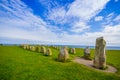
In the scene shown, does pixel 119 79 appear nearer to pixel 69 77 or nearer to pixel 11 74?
pixel 69 77

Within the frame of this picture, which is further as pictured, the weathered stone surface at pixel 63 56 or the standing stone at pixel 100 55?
the weathered stone surface at pixel 63 56

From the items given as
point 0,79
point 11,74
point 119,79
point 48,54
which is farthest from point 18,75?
point 48,54

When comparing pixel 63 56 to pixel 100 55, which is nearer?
pixel 100 55

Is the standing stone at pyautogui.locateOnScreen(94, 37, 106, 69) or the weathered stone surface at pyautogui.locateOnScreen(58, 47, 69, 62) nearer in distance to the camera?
the standing stone at pyautogui.locateOnScreen(94, 37, 106, 69)

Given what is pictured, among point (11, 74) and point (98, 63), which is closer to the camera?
point (11, 74)

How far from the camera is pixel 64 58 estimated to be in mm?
22938

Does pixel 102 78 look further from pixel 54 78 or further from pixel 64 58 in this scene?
pixel 64 58

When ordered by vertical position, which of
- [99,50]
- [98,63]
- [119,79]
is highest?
[99,50]

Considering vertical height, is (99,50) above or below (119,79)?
above

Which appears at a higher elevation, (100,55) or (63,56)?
(100,55)

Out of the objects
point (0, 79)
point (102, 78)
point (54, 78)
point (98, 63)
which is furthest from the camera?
point (98, 63)

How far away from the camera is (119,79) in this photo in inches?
591

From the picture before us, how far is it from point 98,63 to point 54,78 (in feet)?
29.5

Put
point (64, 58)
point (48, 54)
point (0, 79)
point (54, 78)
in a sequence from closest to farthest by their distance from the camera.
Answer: point (0, 79)
point (54, 78)
point (64, 58)
point (48, 54)
